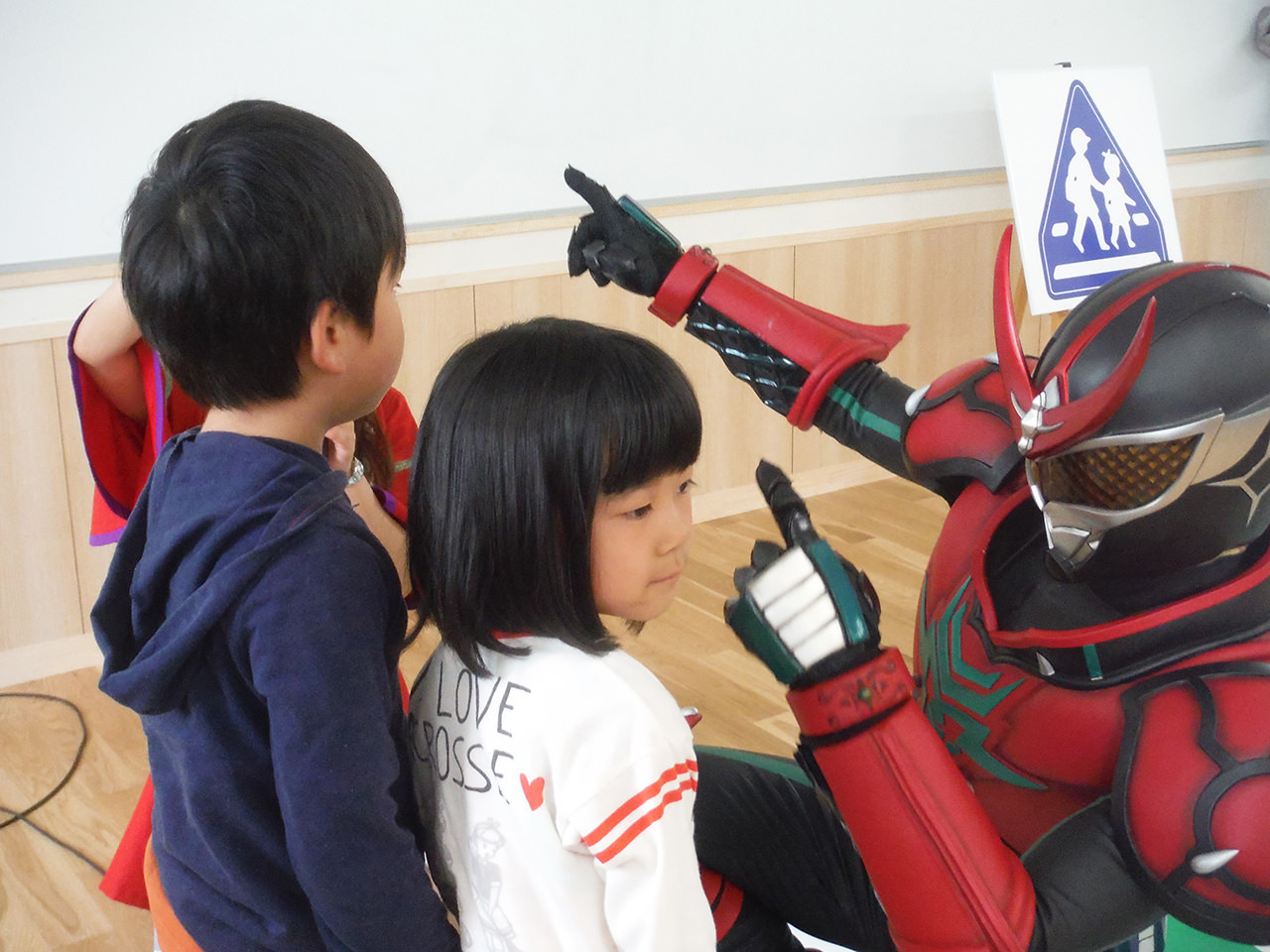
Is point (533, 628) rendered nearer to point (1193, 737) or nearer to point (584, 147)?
point (1193, 737)

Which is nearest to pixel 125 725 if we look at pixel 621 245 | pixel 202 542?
pixel 621 245

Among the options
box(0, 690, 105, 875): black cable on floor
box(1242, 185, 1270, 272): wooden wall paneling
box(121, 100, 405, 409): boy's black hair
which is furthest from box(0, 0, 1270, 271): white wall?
box(121, 100, 405, 409): boy's black hair

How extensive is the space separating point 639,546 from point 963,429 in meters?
0.47

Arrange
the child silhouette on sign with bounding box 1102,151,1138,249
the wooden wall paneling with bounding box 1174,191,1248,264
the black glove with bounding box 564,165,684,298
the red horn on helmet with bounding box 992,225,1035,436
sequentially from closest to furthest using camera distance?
the red horn on helmet with bounding box 992,225,1035,436 → the black glove with bounding box 564,165,684,298 → the child silhouette on sign with bounding box 1102,151,1138,249 → the wooden wall paneling with bounding box 1174,191,1248,264

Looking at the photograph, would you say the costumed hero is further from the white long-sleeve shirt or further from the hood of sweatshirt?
the hood of sweatshirt

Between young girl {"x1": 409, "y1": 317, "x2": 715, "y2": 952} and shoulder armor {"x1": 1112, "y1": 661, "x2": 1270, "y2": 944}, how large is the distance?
34 centimetres

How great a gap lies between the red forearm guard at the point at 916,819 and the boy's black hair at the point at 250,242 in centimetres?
46

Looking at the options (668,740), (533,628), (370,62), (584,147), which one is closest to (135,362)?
(533,628)

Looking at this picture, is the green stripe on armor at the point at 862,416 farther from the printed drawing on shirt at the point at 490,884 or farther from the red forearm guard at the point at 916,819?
the printed drawing on shirt at the point at 490,884

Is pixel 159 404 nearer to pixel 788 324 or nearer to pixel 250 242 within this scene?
pixel 250 242

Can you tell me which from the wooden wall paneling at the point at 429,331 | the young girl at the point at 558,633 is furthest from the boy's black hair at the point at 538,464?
the wooden wall paneling at the point at 429,331

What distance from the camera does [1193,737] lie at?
0.89 m

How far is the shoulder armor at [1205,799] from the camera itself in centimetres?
A: 86

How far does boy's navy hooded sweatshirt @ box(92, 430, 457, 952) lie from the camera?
77 cm
